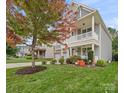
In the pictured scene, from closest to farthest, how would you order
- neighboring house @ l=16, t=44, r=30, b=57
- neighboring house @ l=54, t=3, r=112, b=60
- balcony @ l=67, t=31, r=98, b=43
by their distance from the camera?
neighboring house @ l=16, t=44, r=30, b=57
neighboring house @ l=54, t=3, r=112, b=60
balcony @ l=67, t=31, r=98, b=43

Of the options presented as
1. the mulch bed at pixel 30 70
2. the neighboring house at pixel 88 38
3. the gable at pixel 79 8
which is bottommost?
the mulch bed at pixel 30 70

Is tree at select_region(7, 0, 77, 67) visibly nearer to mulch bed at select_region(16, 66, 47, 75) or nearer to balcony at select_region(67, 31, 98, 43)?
mulch bed at select_region(16, 66, 47, 75)

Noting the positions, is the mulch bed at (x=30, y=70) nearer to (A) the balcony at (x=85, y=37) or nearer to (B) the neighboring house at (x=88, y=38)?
(B) the neighboring house at (x=88, y=38)

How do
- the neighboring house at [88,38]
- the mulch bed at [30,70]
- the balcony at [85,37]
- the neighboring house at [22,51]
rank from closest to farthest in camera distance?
the neighboring house at [22,51], the mulch bed at [30,70], the neighboring house at [88,38], the balcony at [85,37]

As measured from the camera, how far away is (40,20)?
4168 millimetres

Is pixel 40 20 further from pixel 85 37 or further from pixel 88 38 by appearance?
pixel 85 37

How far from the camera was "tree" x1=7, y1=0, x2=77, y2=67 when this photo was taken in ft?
12.9

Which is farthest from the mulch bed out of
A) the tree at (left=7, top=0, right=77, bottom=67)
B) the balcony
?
the balcony

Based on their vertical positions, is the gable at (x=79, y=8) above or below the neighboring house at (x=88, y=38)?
above

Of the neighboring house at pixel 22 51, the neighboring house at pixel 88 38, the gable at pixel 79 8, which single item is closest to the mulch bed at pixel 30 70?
the neighboring house at pixel 22 51

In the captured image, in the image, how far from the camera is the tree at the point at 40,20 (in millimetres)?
3932

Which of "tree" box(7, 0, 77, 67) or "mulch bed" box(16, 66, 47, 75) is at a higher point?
"tree" box(7, 0, 77, 67)

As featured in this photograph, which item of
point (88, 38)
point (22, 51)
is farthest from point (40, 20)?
point (88, 38)
